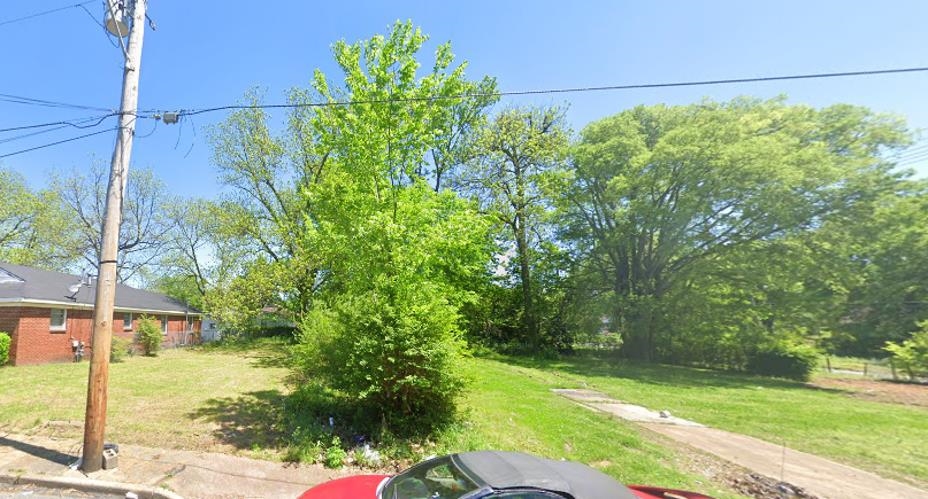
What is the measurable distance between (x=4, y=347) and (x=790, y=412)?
27.4 meters

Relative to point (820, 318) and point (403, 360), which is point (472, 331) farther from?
point (403, 360)

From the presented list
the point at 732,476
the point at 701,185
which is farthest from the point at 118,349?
the point at 701,185

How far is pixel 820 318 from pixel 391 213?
2526 centimetres

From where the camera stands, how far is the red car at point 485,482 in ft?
11.1

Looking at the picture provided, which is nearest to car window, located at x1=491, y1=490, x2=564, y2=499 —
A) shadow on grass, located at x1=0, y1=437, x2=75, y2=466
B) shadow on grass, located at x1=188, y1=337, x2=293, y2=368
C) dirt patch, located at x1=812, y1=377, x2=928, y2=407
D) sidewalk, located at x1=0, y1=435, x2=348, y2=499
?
sidewalk, located at x1=0, y1=435, x2=348, y2=499

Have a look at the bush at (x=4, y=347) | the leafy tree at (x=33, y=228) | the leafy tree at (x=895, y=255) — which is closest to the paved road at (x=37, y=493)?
the bush at (x=4, y=347)

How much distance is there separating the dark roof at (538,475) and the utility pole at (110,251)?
5.63m

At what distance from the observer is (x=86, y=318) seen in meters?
18.8

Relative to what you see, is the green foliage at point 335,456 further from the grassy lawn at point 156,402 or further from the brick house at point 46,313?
the brick house at point 46,313

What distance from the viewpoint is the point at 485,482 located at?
342 centimetres

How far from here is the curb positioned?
204 inches

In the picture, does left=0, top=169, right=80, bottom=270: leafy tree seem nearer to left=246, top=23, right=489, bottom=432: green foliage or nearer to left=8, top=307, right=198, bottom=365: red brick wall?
left=8, top=307, right=198, bottom=365: red brick wall

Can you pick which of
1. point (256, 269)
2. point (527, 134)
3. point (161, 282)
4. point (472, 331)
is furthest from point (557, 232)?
point (161, 282)

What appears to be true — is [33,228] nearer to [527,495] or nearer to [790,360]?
[527,495]
